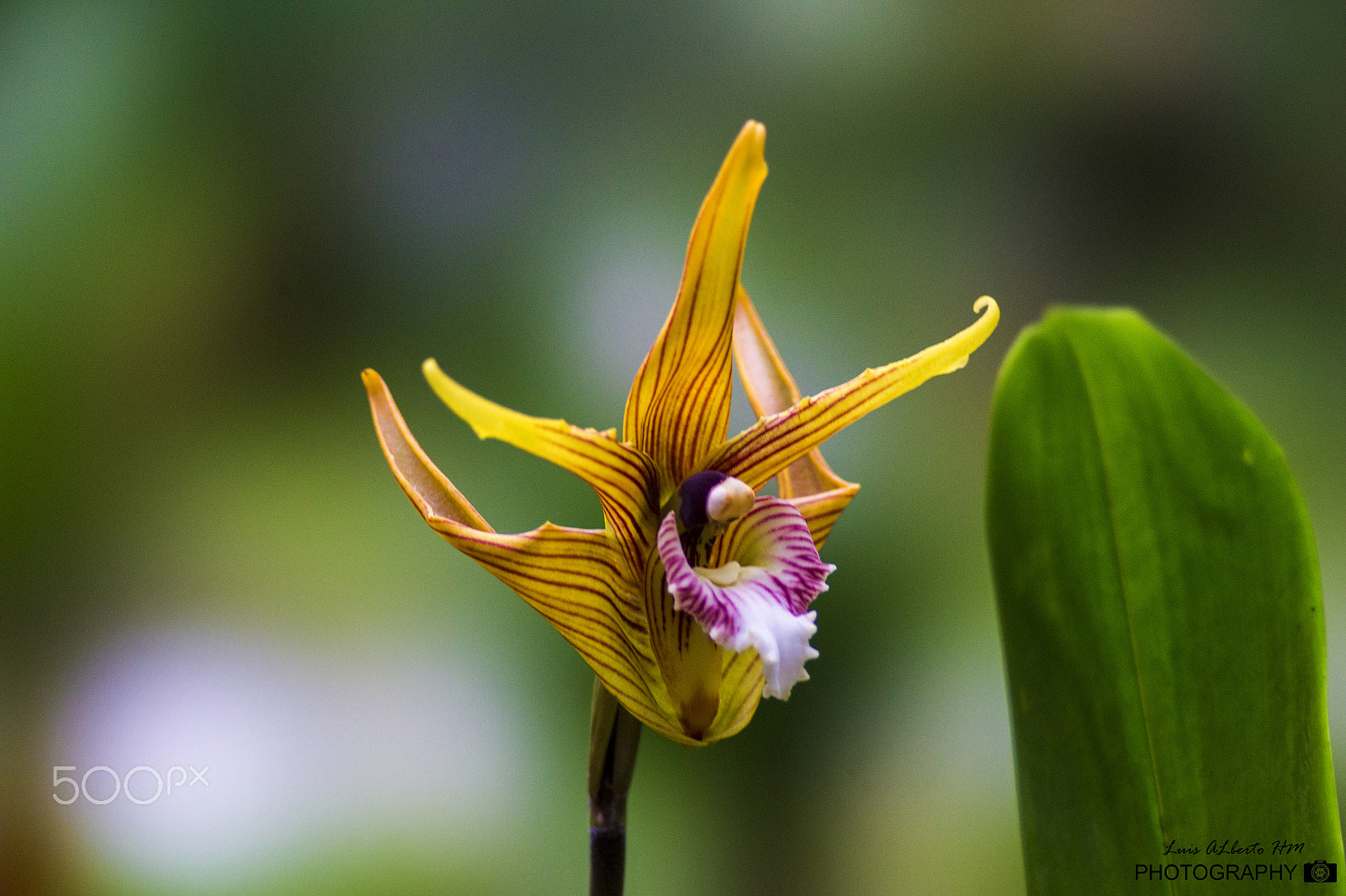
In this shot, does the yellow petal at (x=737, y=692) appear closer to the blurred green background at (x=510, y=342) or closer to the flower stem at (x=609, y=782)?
the flower stem at (x=609, y=782)

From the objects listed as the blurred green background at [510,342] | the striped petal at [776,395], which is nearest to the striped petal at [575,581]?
the striped petal at [776,395]

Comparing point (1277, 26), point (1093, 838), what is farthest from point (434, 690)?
point (1277, 26)

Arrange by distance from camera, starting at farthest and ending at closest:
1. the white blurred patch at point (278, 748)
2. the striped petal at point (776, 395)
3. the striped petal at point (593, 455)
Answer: the white blurred patch at point (278, 748) → the striped petal at point (776, 395) → the striped petal at point (593, 455)

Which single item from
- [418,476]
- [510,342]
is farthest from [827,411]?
[510,342]

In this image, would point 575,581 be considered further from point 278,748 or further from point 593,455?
point 278,748

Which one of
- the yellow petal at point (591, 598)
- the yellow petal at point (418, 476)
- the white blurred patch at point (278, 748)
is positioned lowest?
the white blurred patch at point (278, 748)

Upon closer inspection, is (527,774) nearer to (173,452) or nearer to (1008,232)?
(173,452)
